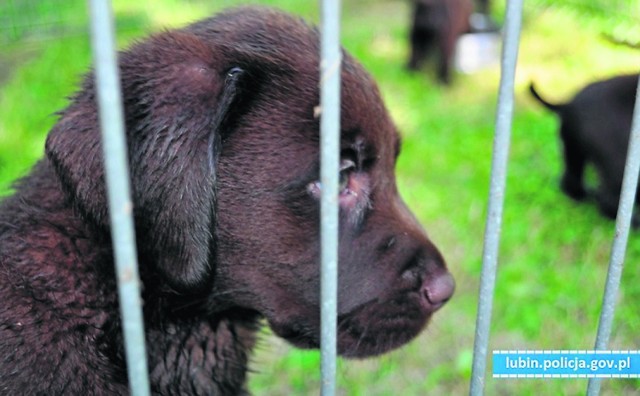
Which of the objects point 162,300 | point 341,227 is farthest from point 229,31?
point 162,300

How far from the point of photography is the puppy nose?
202 centimetres

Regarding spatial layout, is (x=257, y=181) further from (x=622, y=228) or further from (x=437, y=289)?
(x=622, y=228)

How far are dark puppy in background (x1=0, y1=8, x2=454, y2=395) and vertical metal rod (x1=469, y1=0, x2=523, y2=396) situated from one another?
0.44 metres

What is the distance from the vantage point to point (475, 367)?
1.60m

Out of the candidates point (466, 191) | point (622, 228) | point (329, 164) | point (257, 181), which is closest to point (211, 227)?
point (257, 181)

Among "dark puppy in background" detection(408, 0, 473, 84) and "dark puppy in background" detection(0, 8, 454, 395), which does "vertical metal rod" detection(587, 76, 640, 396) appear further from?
"dark puppy in background" detection(408, 0, 473, 84)

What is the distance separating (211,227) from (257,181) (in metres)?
0.20

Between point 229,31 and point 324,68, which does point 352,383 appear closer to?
point 229,31

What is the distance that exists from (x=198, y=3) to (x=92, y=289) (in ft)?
17.2

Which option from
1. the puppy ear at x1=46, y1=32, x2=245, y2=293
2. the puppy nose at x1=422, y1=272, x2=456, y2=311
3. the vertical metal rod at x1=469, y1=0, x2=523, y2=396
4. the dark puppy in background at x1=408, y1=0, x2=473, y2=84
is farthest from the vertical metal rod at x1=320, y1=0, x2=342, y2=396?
the dark puppy in background at x1=408, y1=0, x2=473, y2=84

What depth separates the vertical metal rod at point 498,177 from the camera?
136 centimetres

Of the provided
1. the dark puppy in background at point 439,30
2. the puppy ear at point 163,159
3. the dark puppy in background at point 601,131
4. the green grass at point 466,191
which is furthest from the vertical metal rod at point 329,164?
the dark puppy in background at point 439,30

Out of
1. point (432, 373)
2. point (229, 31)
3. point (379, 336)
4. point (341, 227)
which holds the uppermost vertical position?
point (229, 31)

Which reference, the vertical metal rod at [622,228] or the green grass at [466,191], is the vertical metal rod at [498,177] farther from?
the green grass at [466,191]
